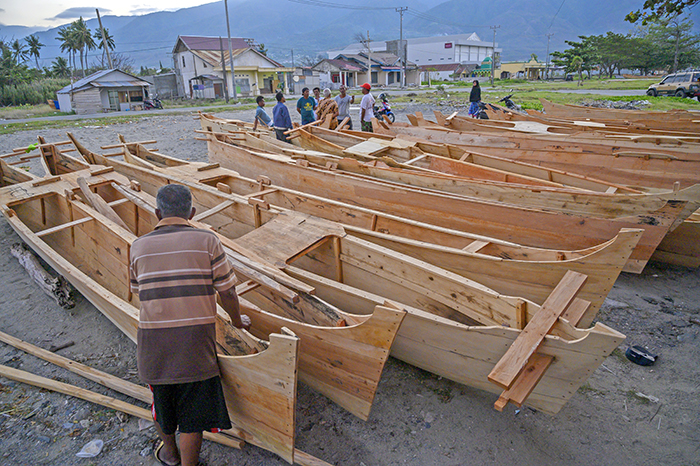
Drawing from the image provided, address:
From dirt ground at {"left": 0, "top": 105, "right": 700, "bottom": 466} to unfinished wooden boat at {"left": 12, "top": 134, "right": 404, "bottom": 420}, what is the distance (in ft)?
0.94

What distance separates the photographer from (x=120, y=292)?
13.8 feet

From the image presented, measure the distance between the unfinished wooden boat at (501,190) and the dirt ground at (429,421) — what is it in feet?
3.94

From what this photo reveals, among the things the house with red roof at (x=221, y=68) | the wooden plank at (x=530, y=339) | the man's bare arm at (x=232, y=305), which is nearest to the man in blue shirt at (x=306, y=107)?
the man's bare arm at (x=232, y=305)

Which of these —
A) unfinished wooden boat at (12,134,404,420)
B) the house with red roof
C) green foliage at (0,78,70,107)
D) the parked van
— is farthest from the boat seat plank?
green foliage at (0,78,70,107)

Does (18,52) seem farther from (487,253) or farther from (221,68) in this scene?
(487,253)

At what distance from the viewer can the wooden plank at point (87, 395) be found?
2.73 meters

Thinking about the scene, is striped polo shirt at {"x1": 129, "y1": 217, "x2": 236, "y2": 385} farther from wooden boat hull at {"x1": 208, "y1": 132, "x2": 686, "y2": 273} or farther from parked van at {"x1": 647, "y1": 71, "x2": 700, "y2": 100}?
parked van at {"x1": 647, "y1": 71, "x2": 700, "y2": 100}

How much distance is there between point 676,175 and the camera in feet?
19.0

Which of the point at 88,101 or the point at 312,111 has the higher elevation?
the point at 88,101

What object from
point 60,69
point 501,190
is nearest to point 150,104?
point 501,190

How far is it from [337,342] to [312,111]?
8.40 meters

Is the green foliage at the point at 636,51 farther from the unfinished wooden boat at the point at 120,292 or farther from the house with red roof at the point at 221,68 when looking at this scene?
the unfinished wooden boat at the point at 120,292

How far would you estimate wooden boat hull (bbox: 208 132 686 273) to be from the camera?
3.97 metres

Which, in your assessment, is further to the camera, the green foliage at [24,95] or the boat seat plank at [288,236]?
the green foliage at [24,95]
